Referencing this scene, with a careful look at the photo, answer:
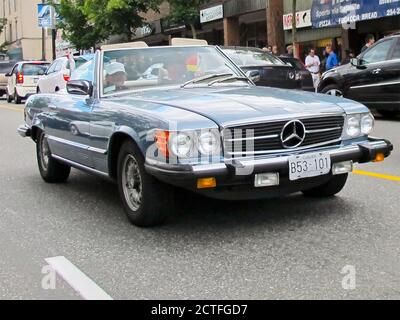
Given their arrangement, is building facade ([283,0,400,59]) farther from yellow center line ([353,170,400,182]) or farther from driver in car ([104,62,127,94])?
driver in car ([104,62,127,94])

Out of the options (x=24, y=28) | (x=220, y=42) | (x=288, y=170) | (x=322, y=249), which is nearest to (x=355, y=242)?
(x=322, y=249)

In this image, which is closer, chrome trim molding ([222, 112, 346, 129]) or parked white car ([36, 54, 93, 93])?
chrome trim molding ([222, 112, 346, 129])

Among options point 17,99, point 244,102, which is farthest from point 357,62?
point 17,99

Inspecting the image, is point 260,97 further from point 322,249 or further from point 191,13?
point 191,13

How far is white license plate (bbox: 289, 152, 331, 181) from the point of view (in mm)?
4668

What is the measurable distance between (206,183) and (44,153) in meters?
3.40

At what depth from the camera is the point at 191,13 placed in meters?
26.5

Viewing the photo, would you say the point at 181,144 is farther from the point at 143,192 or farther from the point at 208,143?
the point at 143,192

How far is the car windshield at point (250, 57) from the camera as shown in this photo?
13086mm

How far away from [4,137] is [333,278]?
376 inches

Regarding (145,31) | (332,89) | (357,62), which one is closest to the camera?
(357,62)

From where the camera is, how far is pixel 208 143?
455 centimetres

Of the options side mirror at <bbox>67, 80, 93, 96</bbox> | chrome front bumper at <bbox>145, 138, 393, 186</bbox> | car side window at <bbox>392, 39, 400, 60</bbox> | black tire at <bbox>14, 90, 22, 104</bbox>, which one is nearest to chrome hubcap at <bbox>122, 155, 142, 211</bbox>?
chrome front bumper at <bbox>145, 138, 393, 186</bbox>

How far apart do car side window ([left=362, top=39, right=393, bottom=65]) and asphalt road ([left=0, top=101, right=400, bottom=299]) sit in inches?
251
